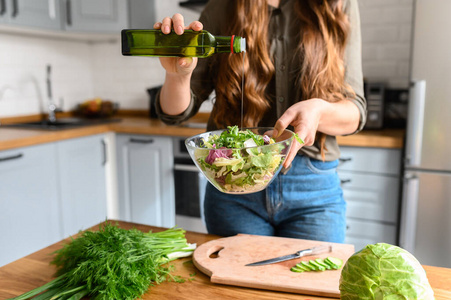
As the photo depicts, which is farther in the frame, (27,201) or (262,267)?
(27,201)

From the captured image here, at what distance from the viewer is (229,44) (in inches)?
33.9

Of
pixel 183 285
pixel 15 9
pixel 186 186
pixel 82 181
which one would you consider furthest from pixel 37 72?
pixel 183 285

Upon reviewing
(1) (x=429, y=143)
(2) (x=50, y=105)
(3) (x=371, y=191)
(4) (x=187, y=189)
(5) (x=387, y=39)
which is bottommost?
(4) (x=187, y=189)

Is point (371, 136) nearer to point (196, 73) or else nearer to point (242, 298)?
point (196, 73)

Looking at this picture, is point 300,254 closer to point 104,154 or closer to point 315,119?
point 315,119

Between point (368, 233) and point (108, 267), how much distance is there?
1.83 meters

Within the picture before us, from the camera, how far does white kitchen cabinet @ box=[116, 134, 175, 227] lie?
273 centimetres

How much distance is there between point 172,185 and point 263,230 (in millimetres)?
1642

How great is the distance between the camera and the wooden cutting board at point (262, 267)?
2.64 ft

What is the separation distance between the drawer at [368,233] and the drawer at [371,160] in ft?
0.97

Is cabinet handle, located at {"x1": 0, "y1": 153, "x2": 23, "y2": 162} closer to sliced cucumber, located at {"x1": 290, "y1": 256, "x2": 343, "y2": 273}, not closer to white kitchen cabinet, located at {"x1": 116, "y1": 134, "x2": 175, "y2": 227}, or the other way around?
white kitchen cabinet, located at {"x1": 116, "y1": 134, "x2": 175, "y2": 227}

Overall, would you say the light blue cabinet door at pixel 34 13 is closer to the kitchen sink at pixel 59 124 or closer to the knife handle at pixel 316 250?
Result: the kitchen sink at pixel 59 124

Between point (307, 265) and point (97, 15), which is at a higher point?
point (97, 15)

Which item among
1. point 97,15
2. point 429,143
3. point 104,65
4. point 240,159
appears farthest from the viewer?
point 104,65
